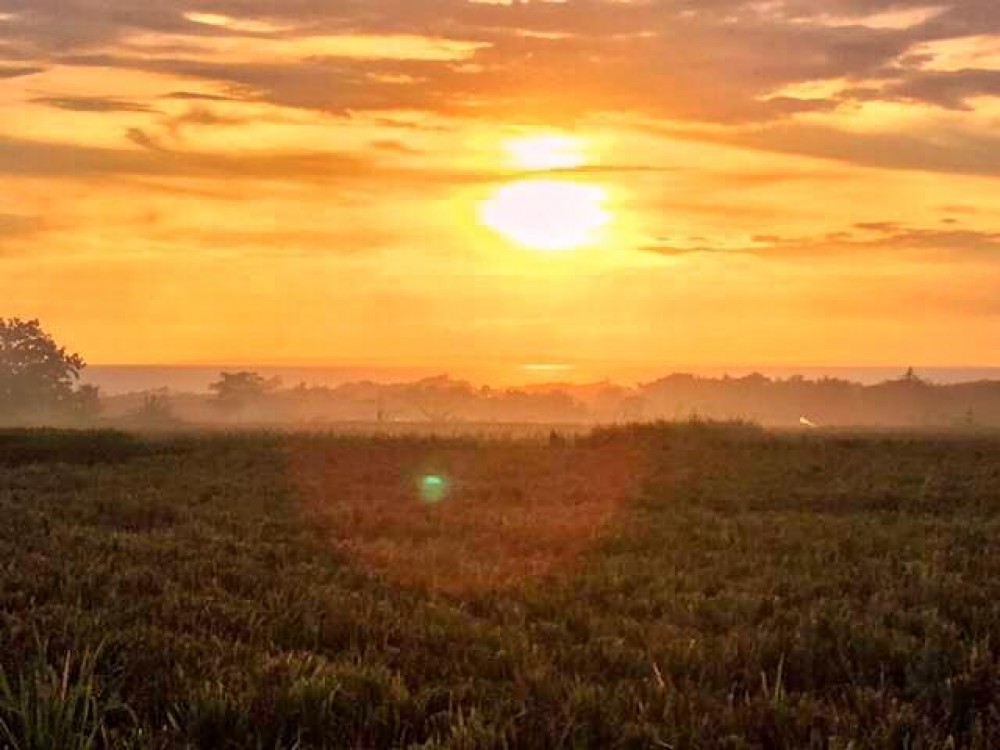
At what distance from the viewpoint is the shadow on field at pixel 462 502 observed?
1247 centimetres

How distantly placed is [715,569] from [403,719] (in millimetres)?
6309

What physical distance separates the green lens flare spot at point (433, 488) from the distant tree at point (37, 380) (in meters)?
92.6

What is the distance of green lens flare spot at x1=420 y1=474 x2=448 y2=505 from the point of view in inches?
780

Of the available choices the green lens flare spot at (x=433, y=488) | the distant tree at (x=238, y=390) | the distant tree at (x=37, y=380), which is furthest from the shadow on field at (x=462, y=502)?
the distant tree at (x=238, y=390)

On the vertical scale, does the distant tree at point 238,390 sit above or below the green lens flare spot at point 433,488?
above

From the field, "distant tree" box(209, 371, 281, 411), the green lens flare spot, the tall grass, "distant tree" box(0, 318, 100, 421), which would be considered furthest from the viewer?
"distant tree" box(209, 371, 281, 411)

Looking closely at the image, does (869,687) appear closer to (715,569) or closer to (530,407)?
(715,569)

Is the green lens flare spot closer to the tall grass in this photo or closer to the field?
the field

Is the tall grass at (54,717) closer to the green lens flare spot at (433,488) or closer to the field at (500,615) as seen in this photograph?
the field at (500,615)

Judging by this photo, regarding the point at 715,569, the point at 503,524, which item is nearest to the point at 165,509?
the point at 503,524

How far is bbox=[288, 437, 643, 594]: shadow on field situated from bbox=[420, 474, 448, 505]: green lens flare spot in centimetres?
3

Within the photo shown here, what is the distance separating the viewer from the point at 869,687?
23.1ft

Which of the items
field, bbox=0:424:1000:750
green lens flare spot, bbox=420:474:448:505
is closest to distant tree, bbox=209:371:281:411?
green lens flare spot, bbox=420:474:448:505

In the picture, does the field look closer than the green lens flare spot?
Yes
